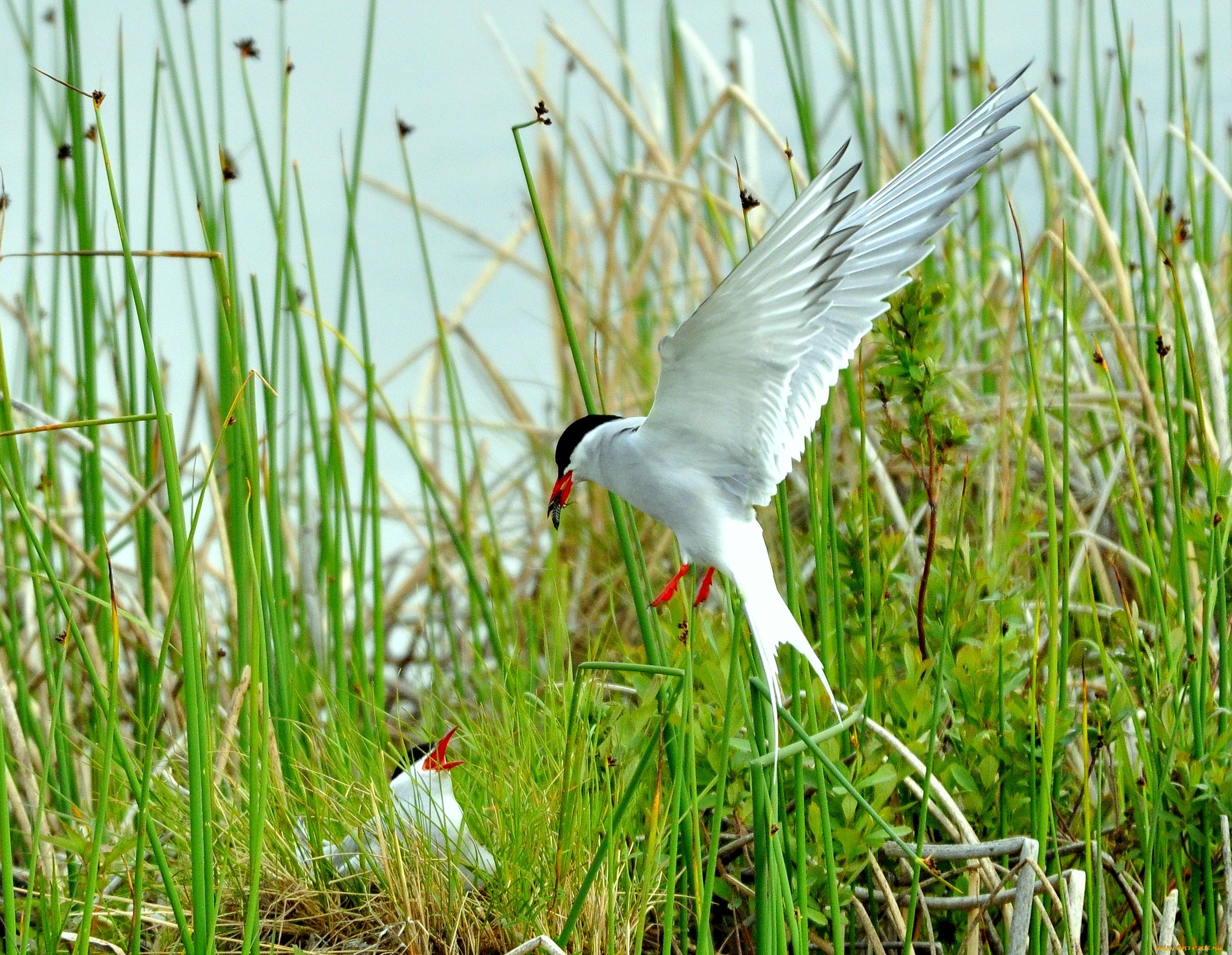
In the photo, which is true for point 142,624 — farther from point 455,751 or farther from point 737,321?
point 737,321

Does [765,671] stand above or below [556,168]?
below

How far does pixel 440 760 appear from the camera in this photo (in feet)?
5.28

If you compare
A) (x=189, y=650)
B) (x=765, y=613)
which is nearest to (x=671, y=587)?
(x=765, y=613)

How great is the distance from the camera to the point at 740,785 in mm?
1552

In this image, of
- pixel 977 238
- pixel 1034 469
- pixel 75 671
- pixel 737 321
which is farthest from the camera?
pixel 977 238

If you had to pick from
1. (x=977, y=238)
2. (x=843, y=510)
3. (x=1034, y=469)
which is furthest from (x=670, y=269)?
(x=843, y=510)

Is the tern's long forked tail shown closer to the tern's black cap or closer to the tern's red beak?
the tern's black cap

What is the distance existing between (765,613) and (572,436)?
10.1 inches

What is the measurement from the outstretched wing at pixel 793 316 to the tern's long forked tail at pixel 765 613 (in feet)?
0.19

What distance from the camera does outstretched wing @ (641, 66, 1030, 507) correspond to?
1092 millimetres

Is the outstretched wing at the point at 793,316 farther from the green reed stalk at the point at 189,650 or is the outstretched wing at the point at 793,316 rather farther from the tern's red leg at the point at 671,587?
the green reed stalk at the point at 189,650

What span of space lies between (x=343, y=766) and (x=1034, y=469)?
1614 millimetres

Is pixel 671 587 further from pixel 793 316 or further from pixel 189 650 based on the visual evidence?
pixel 189 650

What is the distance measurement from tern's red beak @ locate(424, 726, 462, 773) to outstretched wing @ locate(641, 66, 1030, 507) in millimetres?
493
